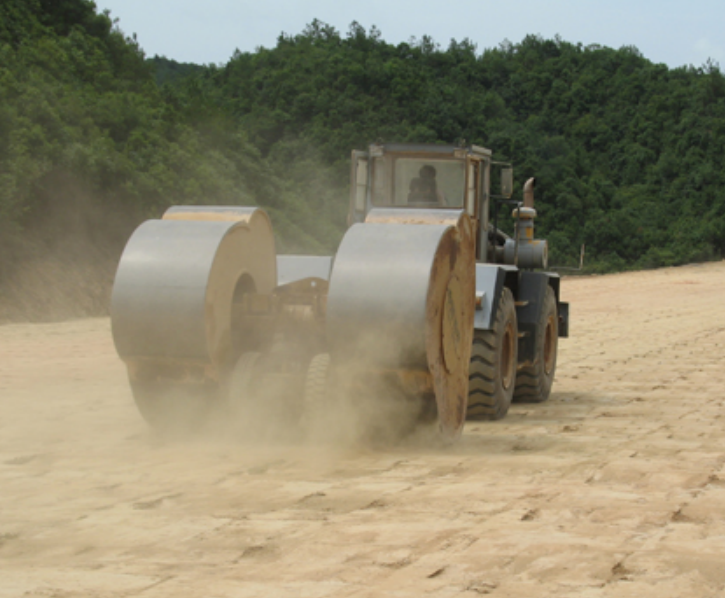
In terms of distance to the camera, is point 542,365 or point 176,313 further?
point 542,365

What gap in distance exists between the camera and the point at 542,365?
9727 millimetres

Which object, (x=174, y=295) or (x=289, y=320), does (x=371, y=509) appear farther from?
(x=289, y=320)

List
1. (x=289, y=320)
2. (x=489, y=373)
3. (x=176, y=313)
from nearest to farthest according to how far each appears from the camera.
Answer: (x=176, y=313), (x=289, y=320), (x=489, y=373)

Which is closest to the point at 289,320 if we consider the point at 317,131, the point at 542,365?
the point at 542,365

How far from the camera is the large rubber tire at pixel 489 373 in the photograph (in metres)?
8.18

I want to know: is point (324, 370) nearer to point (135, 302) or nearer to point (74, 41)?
point (135, 302)

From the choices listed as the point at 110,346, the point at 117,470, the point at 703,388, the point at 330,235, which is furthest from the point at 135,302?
the point at 330,235

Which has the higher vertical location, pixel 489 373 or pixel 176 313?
pixel 176 313

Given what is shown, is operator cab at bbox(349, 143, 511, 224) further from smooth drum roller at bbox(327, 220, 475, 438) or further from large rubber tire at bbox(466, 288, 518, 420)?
smooth drum roller at bbox(327, 220, 475, 438)

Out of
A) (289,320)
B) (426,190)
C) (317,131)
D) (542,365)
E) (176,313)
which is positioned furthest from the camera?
(317,131)

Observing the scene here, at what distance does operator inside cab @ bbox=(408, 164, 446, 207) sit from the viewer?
912 cm

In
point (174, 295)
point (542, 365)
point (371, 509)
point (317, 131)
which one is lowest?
point (371, 509)

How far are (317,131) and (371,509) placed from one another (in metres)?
44.2

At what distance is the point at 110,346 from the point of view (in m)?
14.8
